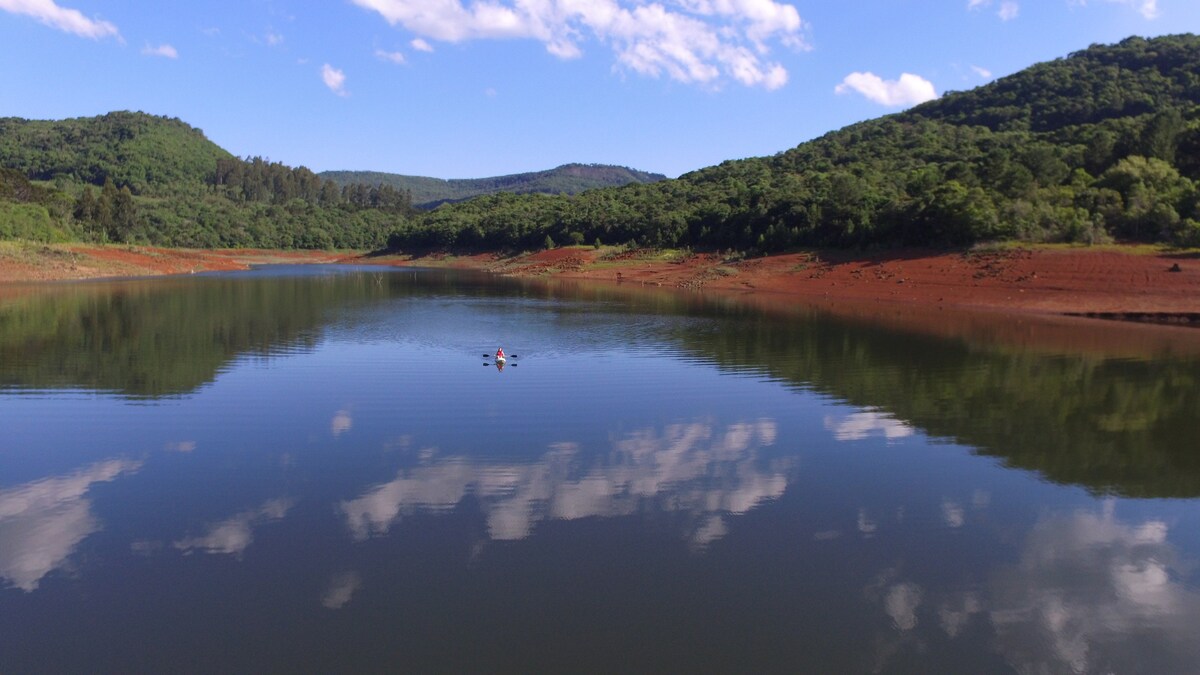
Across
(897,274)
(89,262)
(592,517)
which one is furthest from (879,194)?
(89,262)

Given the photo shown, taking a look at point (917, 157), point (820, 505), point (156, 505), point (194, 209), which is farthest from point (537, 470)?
point (194, 209)

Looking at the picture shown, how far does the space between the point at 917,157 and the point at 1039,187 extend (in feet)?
112

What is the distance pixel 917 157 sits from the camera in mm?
100625

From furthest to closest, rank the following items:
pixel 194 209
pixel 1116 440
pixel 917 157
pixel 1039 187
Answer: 1. pixel 194 209
2. pixel 917 157
3. pixel 1039 187
4. pixel 1116 440

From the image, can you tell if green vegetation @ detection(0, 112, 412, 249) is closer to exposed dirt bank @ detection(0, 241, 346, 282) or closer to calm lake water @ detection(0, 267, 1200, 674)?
exposed dirt bank @ detection(0, 241, 346, 282)

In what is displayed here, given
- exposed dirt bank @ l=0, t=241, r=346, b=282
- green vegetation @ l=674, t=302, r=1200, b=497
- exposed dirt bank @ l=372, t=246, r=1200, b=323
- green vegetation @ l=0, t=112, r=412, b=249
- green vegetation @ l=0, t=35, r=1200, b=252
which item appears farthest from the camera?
green vegetation @ l=0, t=112, r=412, b=249

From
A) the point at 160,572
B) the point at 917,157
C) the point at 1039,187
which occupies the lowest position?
the point at 160,572

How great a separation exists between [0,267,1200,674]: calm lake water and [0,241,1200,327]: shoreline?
87.7ft

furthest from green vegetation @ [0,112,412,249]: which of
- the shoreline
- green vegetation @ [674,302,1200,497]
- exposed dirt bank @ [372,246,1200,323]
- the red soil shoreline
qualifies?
green vegetation @ [674,302,1200,497]

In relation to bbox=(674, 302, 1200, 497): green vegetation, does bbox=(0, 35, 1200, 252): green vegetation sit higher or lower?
higher

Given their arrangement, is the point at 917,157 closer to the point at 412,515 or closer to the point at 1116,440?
the point at 1116,440

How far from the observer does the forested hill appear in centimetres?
6194

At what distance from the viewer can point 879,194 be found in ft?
250

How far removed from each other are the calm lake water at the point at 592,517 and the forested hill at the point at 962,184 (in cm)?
4161
